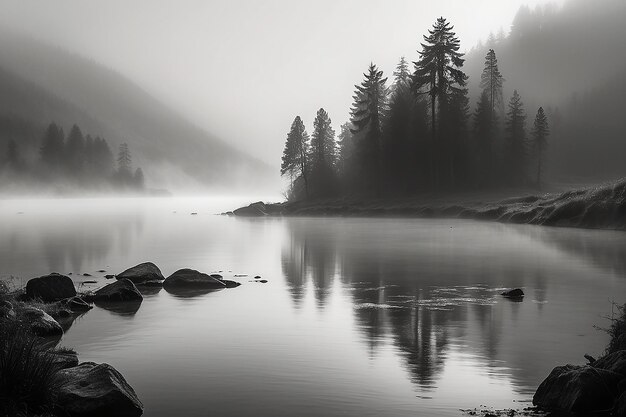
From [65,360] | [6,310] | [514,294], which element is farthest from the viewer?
[514,294]

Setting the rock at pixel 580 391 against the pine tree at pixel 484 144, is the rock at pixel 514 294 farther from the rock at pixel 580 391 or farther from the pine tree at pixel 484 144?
the pine tree at pixel 484 144

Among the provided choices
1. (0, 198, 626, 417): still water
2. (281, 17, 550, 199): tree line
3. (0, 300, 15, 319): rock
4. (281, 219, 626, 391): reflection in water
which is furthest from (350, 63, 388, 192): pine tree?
(0, 300, 15, 319): rock

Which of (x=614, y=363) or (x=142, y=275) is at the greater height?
(x=142, y=275)

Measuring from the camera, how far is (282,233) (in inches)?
2554

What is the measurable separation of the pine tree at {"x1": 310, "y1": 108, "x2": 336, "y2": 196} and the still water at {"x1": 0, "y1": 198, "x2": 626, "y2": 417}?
225ft

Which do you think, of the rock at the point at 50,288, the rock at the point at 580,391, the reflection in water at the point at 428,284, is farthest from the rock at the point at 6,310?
the rock at the point at 580,391

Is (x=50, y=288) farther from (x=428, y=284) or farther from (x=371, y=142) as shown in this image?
(x=371, y=142)

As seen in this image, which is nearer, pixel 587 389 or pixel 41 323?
pixel 587 389

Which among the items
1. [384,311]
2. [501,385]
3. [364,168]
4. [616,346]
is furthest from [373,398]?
[364,168]

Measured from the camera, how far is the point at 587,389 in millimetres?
11461

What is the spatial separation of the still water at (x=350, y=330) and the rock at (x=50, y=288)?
6.37 ft

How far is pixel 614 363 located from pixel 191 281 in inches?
733

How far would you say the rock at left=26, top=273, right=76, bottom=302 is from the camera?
2234cm

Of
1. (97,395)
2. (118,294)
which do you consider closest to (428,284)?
(118,294)
